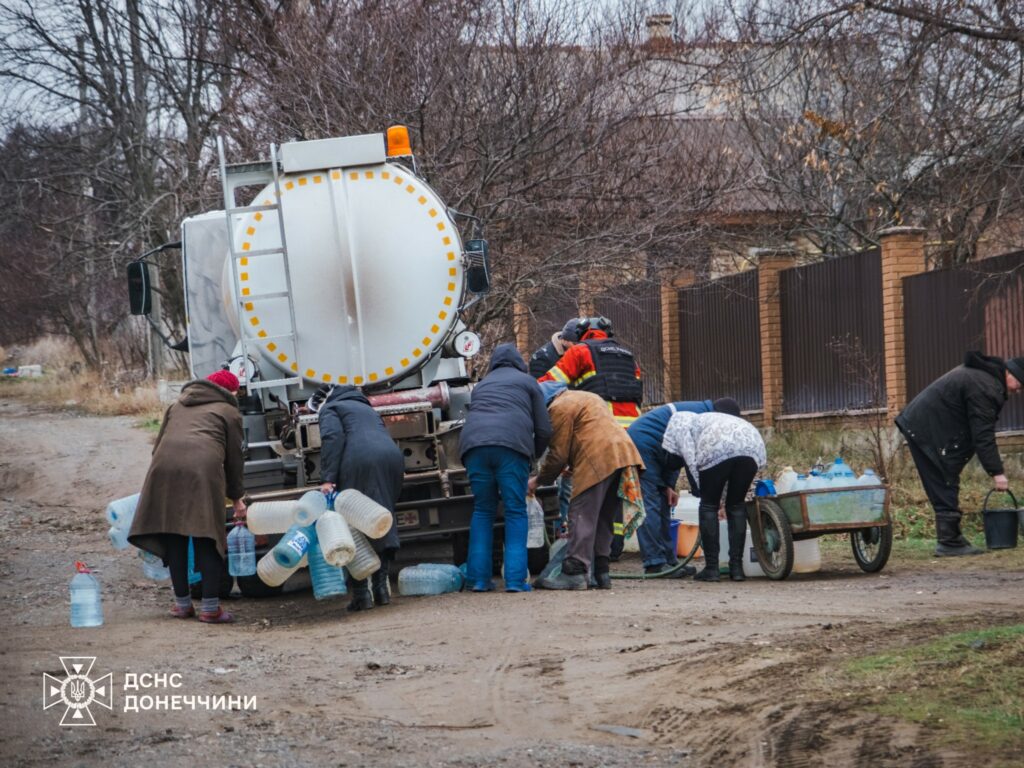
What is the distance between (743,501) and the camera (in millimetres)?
11016

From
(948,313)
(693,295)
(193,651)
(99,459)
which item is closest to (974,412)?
(948,313)

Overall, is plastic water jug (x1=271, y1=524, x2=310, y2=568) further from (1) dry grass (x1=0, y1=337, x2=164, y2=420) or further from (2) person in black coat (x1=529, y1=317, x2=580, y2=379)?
→ (1) dry grass (x1=0, y1=337, x2=164, y2=420)

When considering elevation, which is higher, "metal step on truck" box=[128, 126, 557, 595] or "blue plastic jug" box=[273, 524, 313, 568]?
"metal step on truck" box=[128, 126, 557, 595]

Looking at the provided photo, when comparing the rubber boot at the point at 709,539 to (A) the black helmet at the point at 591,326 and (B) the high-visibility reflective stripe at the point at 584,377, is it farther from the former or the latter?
(A) the black helmet at the point at 591,326

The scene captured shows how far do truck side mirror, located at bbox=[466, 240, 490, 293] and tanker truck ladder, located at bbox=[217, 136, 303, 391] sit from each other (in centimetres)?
140

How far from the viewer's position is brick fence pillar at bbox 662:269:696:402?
898 inches

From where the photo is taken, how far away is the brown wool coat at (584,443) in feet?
34.7

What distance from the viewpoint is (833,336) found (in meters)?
18.5

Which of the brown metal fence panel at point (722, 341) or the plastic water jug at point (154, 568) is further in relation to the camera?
the brown metal fence panel at point (722, 341)

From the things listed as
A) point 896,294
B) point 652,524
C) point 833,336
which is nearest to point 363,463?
point 652,524

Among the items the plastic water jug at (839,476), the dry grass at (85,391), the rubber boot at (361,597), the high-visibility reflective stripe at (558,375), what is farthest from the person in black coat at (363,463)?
the dry grass at (85,391)

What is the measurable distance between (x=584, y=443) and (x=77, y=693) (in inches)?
192

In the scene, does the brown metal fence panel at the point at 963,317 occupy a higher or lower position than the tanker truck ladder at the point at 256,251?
lower

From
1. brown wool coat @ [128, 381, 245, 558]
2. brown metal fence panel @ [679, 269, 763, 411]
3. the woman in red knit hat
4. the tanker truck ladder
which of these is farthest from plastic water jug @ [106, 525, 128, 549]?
brown metal fence panel @ [679, 269, 763, 411]
